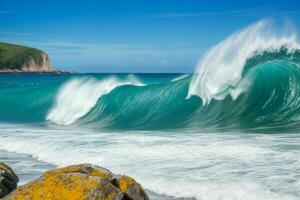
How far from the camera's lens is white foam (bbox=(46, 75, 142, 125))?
22.1 meters

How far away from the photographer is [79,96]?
24.4 metres

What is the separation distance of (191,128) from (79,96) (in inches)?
442

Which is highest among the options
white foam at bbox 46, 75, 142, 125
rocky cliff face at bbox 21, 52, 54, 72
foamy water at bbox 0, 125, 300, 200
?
foamy water at bbox 0, 125, 300, 200

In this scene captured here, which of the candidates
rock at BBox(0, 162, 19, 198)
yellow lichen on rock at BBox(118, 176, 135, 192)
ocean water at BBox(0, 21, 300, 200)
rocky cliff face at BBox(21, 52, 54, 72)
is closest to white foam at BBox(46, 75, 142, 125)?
ocean water at BBox(0, 21, 300, 200)

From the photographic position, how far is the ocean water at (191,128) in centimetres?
721

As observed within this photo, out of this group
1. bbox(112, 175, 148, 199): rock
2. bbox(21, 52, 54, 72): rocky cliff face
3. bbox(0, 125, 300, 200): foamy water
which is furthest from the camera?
bbox(21, 52, 54, 72): rocky cliff face

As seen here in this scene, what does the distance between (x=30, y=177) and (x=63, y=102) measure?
55.4 feet

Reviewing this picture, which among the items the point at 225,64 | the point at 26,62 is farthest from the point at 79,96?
the point at 26,62

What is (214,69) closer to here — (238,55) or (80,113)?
(238,55)

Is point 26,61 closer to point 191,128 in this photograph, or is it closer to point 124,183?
point 191,128

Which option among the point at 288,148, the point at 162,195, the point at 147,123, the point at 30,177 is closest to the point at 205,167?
the point at 162,195

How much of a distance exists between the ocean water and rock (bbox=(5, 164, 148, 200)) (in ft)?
6.18

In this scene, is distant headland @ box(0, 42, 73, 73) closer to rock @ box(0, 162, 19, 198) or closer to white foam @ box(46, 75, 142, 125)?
white foam @ box(46, 75, 142, 125)

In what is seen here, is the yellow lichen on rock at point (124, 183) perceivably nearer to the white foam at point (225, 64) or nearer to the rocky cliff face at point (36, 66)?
the white foam at point (225, 64)
